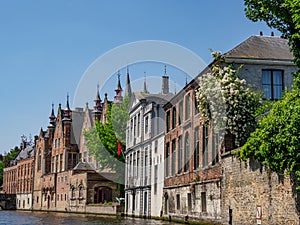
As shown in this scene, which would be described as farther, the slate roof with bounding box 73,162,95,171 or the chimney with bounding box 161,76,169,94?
the slate roof with bounding box 73,162,95,171

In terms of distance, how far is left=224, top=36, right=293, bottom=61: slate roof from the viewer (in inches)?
1050

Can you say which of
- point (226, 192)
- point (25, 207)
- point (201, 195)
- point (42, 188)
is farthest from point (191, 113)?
point (25, 207)

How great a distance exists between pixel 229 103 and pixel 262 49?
477cm

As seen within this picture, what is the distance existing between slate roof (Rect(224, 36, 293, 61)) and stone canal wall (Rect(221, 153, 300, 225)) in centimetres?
582

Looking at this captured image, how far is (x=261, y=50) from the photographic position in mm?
27484

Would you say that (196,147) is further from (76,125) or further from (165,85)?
(76,125)

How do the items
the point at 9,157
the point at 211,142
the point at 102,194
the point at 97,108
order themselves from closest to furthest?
the point at 211,142 → the point at 102,194 → the point at 97,108 → the point at 9,157

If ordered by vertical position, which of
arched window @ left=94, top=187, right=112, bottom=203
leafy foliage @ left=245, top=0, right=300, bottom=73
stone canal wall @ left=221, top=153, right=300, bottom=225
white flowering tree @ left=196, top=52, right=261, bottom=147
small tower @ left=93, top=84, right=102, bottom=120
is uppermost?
small tower @ left=93, top=84, right=102, bottom=120

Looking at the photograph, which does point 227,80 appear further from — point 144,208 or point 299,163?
point 144,208

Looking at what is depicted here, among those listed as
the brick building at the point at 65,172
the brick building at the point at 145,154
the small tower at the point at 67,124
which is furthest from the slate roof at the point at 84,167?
the small tower at the point at 67,124

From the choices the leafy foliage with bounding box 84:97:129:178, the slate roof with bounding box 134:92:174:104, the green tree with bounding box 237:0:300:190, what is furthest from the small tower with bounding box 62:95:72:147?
the green tree with bounding box 237:0:300:190

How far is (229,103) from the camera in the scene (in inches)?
973

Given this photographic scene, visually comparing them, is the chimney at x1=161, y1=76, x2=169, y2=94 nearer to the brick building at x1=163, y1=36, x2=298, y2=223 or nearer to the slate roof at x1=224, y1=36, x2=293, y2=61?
the brick building at x1=163, y1=36, x2=298, y2=223

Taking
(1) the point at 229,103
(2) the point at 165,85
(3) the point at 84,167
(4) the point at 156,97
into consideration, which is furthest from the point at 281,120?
(3) the point at 84,167
